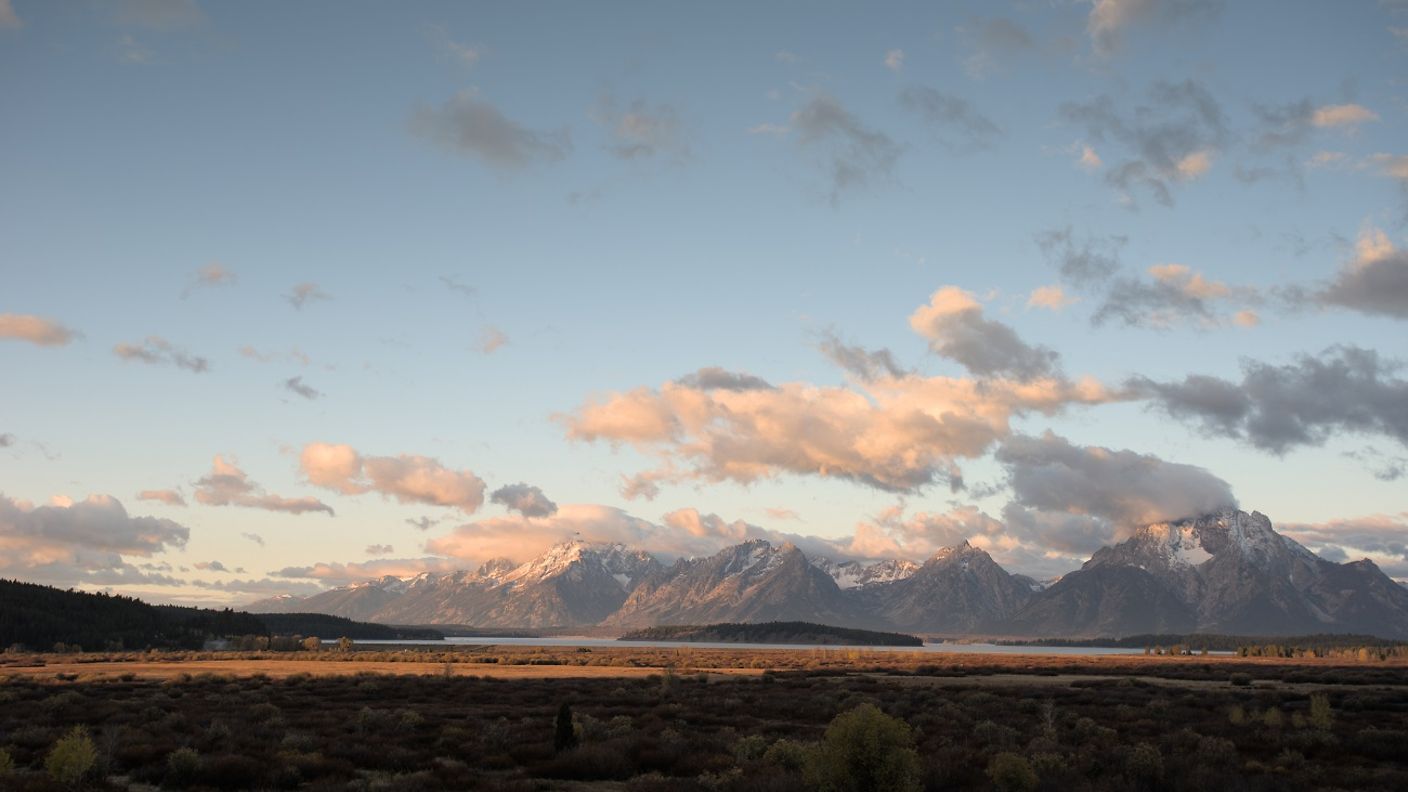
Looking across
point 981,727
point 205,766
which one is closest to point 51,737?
point 205,766

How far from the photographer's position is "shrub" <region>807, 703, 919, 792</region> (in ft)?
64.1

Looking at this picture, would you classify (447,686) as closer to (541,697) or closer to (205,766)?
(541,697)

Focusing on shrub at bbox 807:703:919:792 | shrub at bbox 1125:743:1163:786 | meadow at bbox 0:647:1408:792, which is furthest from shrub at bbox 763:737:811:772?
shrub at bbox 1125:743:1163:786

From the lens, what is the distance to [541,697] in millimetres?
57406

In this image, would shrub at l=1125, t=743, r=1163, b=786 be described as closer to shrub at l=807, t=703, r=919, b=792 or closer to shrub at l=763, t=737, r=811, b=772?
shrub at l=763, t=737, r=811, b=772

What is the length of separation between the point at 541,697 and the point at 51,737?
28815 millimetres

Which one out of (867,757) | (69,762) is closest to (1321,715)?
(867,757)

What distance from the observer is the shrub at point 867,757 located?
19.5 metres

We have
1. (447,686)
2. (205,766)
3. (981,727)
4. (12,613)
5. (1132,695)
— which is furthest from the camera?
(12,613)

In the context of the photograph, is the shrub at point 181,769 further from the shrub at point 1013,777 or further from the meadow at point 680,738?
the shrub at point 1013,777

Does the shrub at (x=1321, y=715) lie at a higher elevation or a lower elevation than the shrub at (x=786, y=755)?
lower

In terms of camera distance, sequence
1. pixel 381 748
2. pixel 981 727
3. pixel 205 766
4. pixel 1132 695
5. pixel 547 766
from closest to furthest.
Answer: pixel 205 766
pixel 547 766
pixel 381 748
pixel 981 727
pixel 1132 695

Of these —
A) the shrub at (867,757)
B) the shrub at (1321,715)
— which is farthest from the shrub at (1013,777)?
the shrub at (1321,715)

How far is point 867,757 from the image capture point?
1973 centimetres
